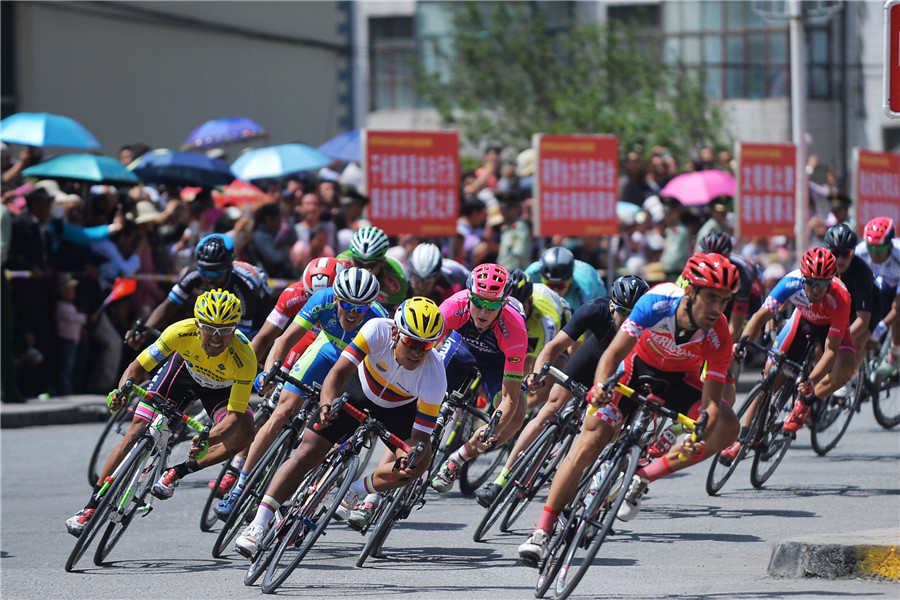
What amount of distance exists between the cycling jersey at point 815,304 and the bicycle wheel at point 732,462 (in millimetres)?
696

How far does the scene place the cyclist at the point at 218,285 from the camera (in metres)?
10.3

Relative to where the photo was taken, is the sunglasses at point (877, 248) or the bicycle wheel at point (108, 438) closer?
the bicycle wheel at point (108, 438)

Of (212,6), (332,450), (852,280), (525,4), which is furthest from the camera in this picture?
(525,4)

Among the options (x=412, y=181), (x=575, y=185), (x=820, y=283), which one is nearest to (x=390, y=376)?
(x=820, y=283)

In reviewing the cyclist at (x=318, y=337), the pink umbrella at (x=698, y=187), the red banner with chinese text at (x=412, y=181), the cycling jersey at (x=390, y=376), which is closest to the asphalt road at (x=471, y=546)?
the cyclist at (x=318, y=337)

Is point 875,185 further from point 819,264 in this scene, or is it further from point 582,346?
point 582,346

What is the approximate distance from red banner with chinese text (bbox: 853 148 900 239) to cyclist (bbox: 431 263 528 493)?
13.1m

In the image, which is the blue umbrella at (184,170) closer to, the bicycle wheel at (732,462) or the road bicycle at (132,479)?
the bicycle wheel at (732,462)

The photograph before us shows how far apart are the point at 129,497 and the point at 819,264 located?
5346 mm

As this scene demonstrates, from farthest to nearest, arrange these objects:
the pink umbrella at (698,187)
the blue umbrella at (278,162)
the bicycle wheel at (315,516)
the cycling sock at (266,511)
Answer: the pink umbrella at (698,187)
the blue umbrella at (278,162)
the cycling sock at (266,511)
the bicycle wheel at (315,516)

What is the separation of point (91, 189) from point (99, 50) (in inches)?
324

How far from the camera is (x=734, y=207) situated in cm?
2094

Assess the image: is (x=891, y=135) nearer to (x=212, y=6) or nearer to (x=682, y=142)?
(x=682, y=142)

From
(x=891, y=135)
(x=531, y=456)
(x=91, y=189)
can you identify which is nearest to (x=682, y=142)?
(x=891, y=135)
